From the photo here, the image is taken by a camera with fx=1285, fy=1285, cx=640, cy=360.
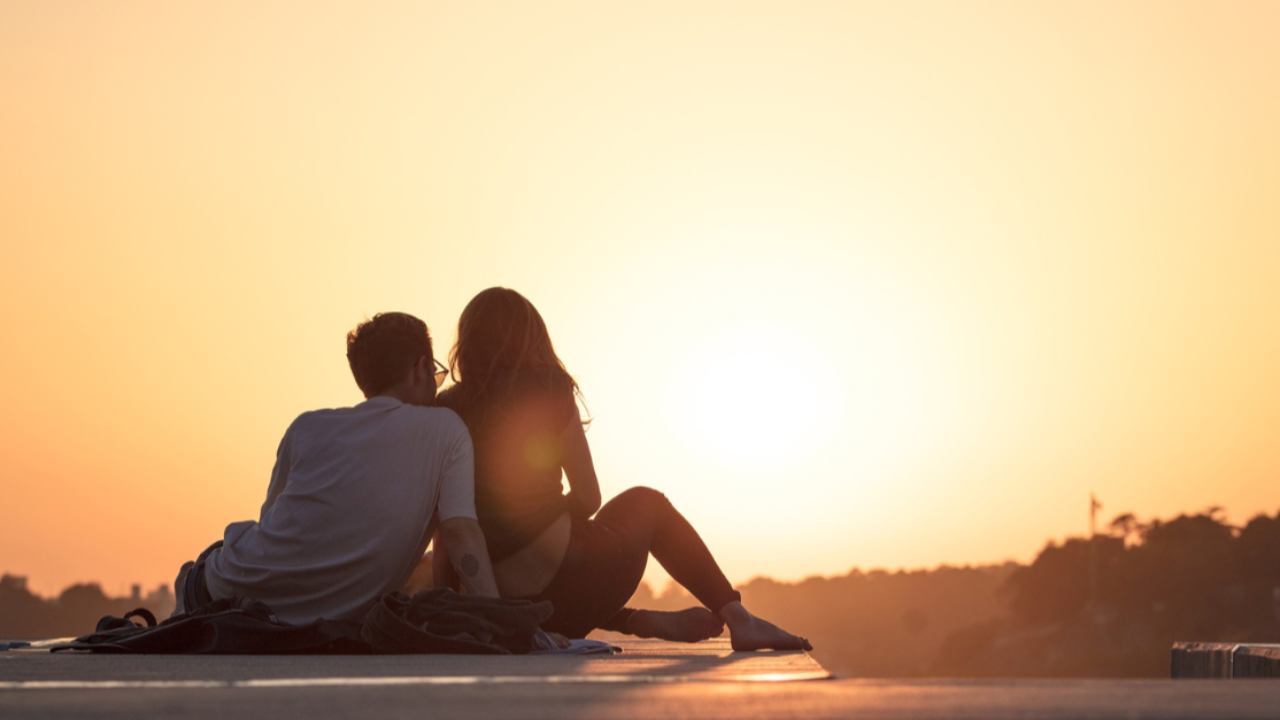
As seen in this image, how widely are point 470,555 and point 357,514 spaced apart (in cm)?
39

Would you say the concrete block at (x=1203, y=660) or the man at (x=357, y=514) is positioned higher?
the man at (x=357, y=514)

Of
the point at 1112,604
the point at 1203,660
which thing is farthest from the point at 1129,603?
the point at 1203,660

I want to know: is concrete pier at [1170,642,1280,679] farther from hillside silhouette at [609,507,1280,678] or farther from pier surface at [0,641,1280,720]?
hillside silhouette at [609,507,1280,678]

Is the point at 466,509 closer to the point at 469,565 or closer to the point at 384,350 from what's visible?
the point at 469,565

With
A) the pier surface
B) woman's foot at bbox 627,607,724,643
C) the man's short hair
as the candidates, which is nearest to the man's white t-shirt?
the man's short hair

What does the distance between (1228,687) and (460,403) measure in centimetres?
307

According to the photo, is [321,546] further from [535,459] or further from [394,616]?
[535,459]

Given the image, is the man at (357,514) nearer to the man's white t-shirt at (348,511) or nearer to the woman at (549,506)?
the man's white t-shirt at (348,511)

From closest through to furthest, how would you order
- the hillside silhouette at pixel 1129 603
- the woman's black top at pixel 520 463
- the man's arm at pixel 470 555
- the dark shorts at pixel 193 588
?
the man's arm at pixel 470 555 → the dark shorts at pixel 193 588 → the woman's black top at pixel 520 463 → the hillside silhouette at pixel 1129 603

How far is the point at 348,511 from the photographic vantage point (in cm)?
418

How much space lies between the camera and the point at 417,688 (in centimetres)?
228

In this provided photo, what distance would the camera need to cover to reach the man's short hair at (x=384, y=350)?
4.43 meters

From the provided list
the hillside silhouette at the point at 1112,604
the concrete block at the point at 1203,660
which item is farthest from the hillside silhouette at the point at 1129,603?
the concrete block at the point at 1203,660

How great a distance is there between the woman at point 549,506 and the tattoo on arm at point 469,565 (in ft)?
1.38
